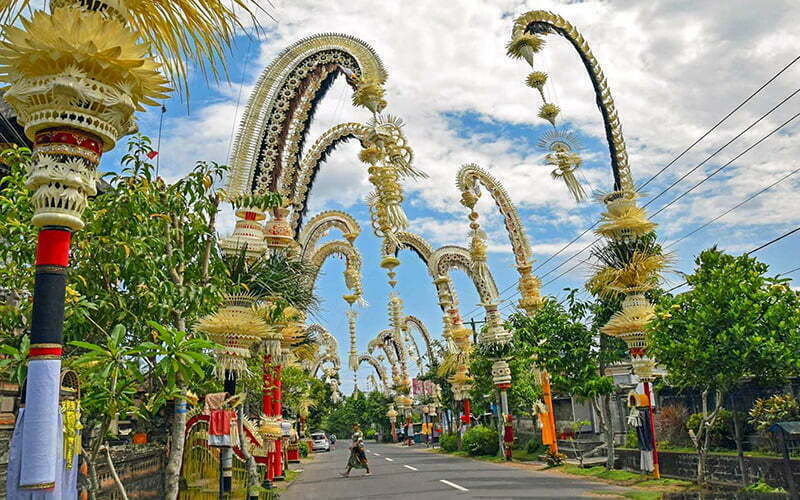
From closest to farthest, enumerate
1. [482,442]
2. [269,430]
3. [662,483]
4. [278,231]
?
1. [278,231]
2. [662,483]
3. [269,430]
4. [482,442]

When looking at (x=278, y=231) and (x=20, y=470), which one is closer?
(x=20, y=470)

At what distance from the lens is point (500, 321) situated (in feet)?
86.0

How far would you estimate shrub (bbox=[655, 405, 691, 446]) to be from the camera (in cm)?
1919

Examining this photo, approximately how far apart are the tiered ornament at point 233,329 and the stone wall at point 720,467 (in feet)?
32.4

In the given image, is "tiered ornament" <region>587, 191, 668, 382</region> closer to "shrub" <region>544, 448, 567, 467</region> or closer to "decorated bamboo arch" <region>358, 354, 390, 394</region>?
"shrub" <region>544, 448, 567, 467</region>

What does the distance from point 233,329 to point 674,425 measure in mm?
15468

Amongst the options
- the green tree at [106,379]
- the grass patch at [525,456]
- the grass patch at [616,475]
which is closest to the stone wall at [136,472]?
the green tree at [106,379]

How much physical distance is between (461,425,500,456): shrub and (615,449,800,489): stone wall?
12.5 meters

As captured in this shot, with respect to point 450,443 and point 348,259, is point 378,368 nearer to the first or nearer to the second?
point 450,443

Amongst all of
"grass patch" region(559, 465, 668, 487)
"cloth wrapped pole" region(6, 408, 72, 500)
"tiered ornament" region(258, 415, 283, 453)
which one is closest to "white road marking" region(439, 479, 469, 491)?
"grass patch" region(559, 465, 668, 487)

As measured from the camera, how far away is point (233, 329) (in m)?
9.96

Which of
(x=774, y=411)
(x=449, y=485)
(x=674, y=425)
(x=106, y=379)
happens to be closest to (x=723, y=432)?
(x=674, y=425)

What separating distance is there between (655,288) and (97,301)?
13.4 m

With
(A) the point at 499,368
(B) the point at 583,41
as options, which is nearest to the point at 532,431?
(A) the point at 499,368
